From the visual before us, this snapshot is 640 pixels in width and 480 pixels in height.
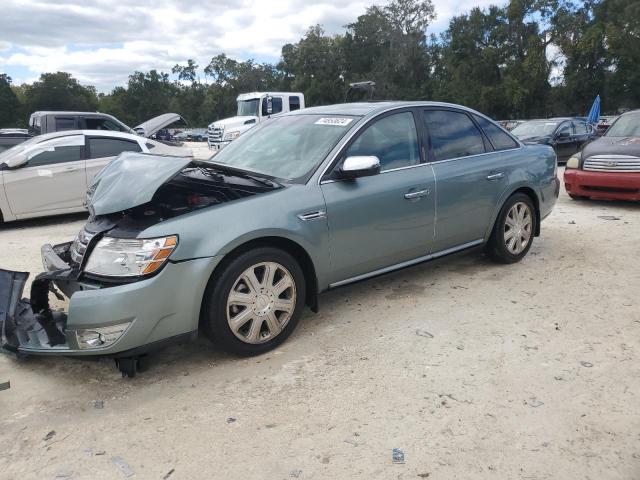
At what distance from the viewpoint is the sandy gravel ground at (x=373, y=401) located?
93.7 inches

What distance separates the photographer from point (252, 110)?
1964 centimetres

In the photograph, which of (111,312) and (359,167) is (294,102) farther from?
(111,312)

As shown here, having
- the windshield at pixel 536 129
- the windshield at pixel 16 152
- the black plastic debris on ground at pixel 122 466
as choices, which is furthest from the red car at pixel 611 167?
the windshield at pixel 16 152

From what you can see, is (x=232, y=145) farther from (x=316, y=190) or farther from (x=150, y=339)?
(x=150, y=339)

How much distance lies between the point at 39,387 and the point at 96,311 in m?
0.75

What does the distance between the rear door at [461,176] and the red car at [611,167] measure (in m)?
4.20

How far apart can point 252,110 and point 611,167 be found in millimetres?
14097

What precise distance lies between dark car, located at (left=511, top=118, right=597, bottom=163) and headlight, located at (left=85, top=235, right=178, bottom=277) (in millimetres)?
13137

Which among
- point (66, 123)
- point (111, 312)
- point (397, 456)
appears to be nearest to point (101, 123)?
point (66, 123)

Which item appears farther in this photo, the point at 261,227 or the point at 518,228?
the point at 518,228

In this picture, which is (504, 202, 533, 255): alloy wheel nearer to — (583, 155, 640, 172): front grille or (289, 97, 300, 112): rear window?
(583, 155, 640, 172): front grille

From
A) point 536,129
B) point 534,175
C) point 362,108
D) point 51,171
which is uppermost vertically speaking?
point 536,129

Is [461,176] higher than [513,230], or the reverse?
[461,176]

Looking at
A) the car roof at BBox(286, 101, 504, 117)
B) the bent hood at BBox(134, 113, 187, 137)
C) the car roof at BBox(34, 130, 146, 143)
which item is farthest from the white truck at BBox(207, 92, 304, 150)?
the car roof at BBox(286, 101, 504, 117)
